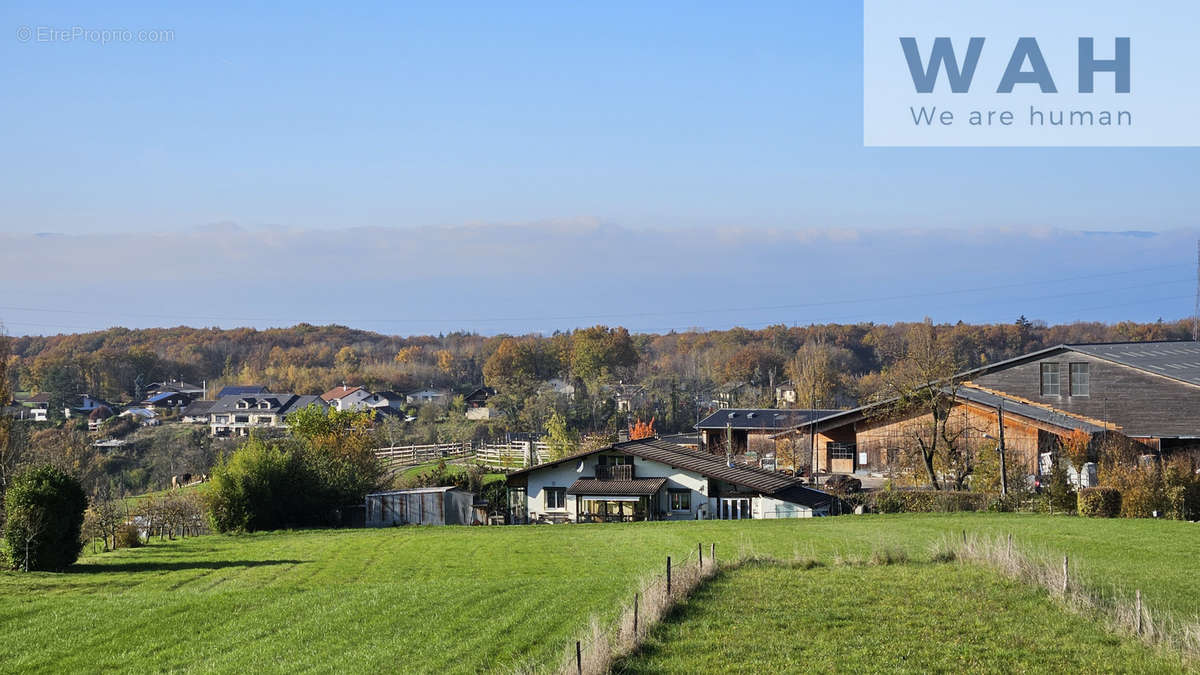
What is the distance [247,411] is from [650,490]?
67.3 m

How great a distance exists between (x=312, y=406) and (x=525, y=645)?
4006cm

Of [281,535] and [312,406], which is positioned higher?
[312,406]

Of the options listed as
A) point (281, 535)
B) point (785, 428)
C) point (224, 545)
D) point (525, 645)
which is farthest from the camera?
point (785, 428)

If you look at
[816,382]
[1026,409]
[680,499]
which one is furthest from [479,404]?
[1026,409]

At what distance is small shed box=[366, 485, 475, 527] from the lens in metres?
39.8

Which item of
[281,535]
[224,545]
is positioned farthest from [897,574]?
[281,535]

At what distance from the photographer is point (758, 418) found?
5959 centimetres

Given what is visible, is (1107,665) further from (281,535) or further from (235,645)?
(281,535)

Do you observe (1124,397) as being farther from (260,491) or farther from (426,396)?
(426,396)

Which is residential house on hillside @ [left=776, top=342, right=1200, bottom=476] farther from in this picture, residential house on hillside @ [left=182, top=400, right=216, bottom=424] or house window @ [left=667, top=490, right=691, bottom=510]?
residential house on hillside @ [left=182, top=400, right=216, bottom=424]

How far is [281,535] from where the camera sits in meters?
34.9

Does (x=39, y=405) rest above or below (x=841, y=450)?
above

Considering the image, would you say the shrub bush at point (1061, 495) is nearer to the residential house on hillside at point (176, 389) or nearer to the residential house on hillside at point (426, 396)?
the residential house on hillside at point (426, 396)

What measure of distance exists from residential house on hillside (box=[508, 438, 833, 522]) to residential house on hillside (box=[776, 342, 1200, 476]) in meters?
7.52
